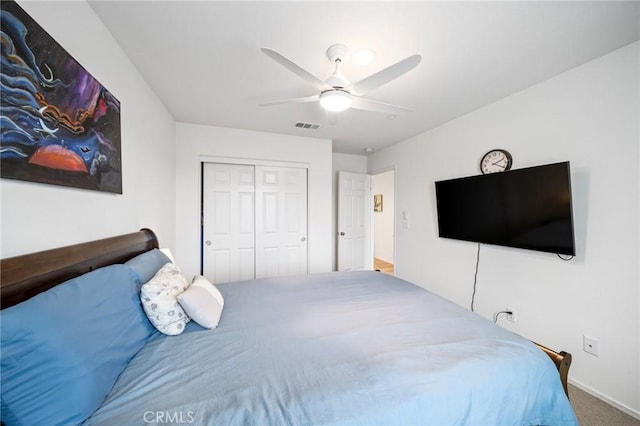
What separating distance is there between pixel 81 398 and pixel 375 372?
1.01 m

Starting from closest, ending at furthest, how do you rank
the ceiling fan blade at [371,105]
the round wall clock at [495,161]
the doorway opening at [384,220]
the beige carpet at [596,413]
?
the beige carpet at [596,413], the ceiling fan blade at [371,105], the round wall clock at [495,161], the doorway opening at [384,220]

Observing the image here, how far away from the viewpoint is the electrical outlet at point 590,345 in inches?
70.6

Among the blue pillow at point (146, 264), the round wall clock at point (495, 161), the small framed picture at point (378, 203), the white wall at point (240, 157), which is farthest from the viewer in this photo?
the small framed picture at point (378, 203)

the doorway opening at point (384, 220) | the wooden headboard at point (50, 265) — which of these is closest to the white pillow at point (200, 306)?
the wooden headboard at point (50, 265)

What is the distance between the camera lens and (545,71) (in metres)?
1.94

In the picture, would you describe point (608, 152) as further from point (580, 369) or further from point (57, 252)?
point (57, 252)

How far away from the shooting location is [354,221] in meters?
4.48

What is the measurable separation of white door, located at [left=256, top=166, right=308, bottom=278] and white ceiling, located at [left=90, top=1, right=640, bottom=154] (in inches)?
53.1

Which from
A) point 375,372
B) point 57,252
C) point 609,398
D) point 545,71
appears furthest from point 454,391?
point 545,71

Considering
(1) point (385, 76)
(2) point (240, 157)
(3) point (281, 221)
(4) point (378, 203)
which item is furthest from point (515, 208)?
(4) point (378, 203)

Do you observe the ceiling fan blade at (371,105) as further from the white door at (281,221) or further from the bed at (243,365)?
the white door at (281,221)

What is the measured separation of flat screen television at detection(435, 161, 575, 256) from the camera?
1.84 meters

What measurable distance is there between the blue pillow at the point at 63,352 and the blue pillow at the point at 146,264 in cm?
29

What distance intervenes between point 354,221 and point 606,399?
333 cm
